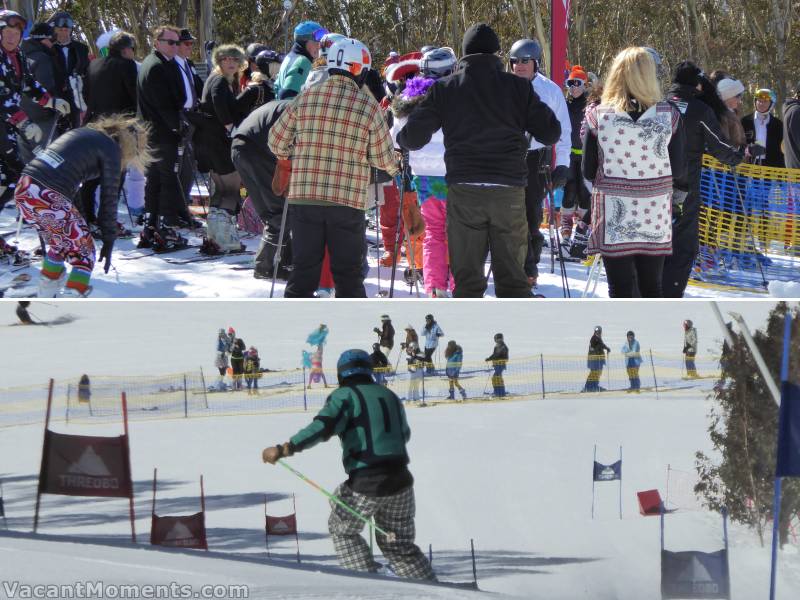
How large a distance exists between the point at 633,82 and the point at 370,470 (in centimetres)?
218

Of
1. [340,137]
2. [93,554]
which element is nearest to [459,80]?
[340,137]

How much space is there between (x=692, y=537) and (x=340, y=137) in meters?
2.60

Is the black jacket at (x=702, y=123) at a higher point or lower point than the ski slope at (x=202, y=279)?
higher

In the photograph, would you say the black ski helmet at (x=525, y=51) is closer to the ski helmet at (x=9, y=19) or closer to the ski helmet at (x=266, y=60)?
the ski helmet at (x=266, y=60)

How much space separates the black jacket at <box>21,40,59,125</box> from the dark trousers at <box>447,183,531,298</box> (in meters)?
4.48

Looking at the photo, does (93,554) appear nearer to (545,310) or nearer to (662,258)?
(545,310)

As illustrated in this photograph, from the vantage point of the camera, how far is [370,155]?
5953 millimetres

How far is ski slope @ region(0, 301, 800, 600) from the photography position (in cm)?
457

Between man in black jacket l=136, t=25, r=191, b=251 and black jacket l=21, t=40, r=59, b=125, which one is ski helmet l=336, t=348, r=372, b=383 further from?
black jacket l=21, t=40, r=59, b=125

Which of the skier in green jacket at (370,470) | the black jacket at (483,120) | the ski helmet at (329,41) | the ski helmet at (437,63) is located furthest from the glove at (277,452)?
the ski helmet at (437,63)

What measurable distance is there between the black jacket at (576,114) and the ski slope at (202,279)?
1162 mm

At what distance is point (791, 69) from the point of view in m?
30.0

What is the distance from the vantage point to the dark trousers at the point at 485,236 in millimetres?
5758

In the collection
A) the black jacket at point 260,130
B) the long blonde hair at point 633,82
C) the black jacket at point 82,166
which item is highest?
the long blonde hair at point 633,82
